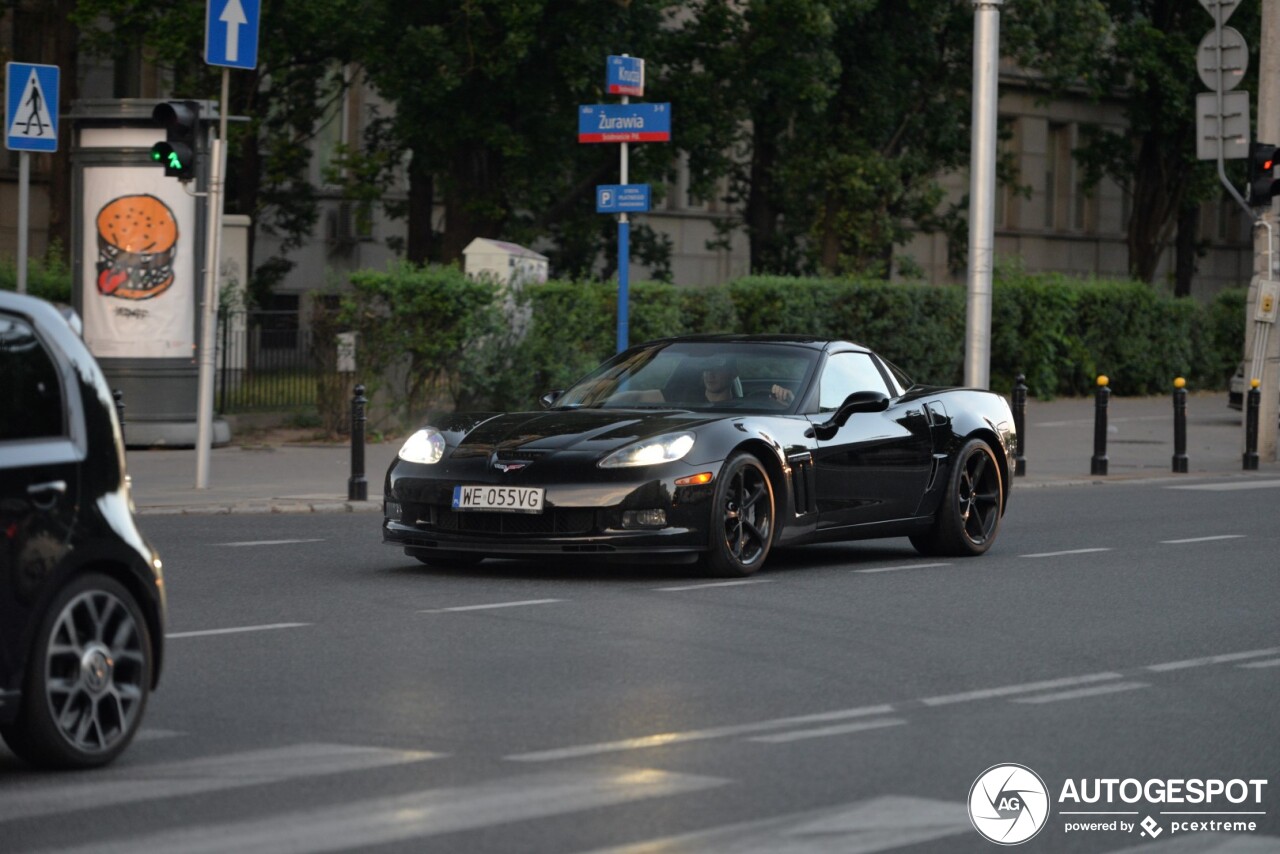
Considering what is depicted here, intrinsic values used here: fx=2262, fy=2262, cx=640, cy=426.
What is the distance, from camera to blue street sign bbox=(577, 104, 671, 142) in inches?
832

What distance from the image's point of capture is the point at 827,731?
741 cm

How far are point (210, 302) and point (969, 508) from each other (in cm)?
677

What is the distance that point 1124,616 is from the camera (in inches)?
432

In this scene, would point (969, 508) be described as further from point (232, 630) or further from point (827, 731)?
point (827, 731)

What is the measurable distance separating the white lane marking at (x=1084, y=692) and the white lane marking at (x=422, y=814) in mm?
2069

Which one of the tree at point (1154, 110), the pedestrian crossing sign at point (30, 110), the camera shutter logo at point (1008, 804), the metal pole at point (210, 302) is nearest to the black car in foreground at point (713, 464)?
the camera shutter logo at point (1008, 804)

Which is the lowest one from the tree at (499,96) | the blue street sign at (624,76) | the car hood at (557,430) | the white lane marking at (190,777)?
the white lane marking at (190,777)

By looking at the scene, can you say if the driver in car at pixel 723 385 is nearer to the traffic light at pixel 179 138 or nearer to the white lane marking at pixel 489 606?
the white lane marking at pixel 489 606

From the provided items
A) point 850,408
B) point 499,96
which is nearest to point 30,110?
point 850,408

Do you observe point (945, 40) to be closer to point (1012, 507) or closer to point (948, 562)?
point (1012, 507)

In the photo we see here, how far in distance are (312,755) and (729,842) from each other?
1667 mm

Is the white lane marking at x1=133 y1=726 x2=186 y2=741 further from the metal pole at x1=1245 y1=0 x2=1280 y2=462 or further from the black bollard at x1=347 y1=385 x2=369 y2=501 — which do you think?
the metal pole at x1=1245 y1=0 x2=1280 y2=462

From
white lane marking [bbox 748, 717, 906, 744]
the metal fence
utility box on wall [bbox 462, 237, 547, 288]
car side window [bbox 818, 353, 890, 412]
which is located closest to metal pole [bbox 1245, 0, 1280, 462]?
utility box on wall [bbox 462, 237, 547, 288]

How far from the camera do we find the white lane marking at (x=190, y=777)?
20.1 feet
